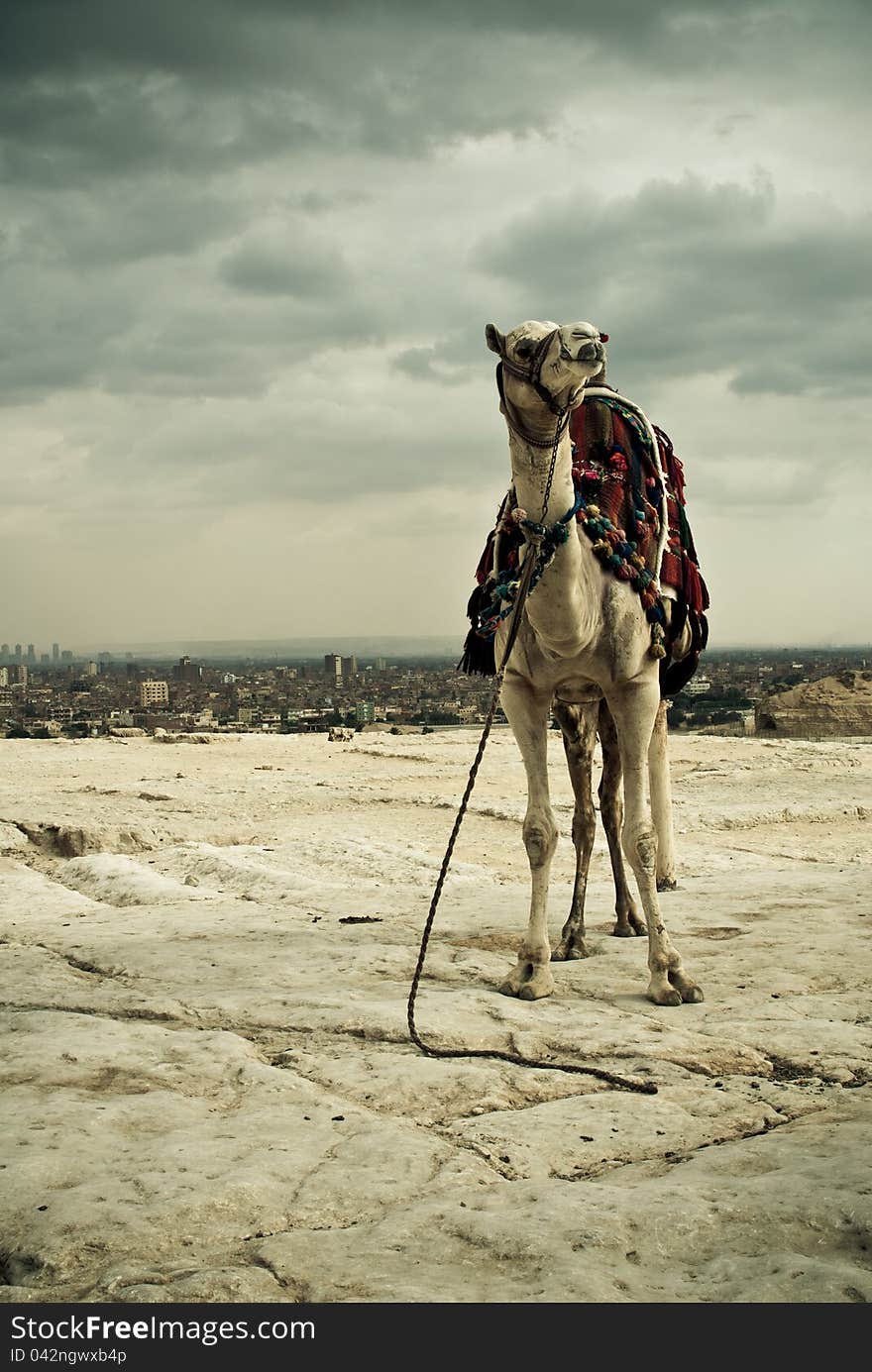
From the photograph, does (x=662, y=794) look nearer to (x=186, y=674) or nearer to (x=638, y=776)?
(x=638, y=776)

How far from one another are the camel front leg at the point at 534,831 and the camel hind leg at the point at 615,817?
1.19 meters

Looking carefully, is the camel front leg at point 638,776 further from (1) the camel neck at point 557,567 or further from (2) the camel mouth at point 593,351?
(2) the camel mouth at point 593,351

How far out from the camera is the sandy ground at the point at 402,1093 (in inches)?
116

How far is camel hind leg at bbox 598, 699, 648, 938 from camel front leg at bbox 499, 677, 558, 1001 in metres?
1.19

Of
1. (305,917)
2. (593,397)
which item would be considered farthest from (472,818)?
(593,397)

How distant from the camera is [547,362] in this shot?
5012 millimetres

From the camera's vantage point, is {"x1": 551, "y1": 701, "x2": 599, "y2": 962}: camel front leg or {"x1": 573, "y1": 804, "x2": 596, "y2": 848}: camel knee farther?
{"x1": 573, "y1": 804, "x2": 596, "y2": 848}: camel knee

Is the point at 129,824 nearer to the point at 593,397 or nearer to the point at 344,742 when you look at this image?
the point at 593,397

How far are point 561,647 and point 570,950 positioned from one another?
2.06 m

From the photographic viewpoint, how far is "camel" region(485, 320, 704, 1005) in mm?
5141

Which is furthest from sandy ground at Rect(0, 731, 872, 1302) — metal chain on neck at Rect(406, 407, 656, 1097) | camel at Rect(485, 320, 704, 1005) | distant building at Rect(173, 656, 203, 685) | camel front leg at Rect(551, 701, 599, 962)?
distant building at Rect(173, 656, 203, 685)

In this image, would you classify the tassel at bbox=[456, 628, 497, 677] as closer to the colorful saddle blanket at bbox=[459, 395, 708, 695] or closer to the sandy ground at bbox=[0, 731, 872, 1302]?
the colorful saddle blanket at bbox=[459, 395, 708, 695]

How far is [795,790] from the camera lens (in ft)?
46.3
